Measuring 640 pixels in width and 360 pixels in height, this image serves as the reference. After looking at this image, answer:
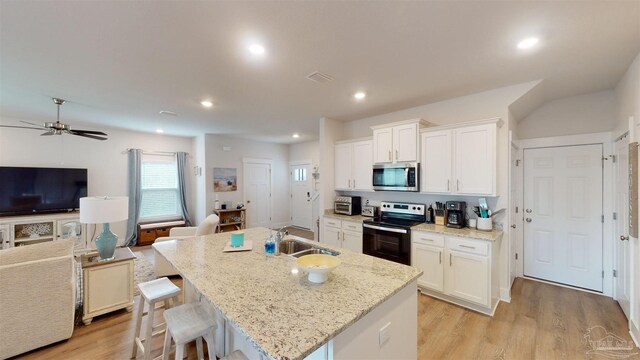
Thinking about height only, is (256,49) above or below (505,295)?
above

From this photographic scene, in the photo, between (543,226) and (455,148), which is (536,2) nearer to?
(455,148)

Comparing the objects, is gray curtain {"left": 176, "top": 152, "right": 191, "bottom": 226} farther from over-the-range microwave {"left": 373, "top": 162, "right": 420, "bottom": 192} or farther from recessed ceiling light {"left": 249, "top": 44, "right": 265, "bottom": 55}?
recessed ceiling light {"left": 249, "top": 44, "right": 265, "bottom": 55}

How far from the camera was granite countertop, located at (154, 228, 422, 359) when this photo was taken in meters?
1.04

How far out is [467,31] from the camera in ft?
6.20

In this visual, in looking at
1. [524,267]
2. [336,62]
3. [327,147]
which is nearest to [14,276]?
[336,62]

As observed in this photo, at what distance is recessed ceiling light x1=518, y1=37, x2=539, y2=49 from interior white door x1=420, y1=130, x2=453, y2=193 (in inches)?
47.5

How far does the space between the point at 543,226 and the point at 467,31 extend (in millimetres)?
3220

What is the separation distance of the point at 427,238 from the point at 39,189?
261 inches

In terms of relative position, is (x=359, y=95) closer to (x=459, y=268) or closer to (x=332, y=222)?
(x=332, y=222)

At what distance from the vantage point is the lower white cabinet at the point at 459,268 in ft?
8.95

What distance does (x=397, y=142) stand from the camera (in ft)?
11.8

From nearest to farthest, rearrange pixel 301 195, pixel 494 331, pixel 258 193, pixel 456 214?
pixel 494 331, pixel 456 214, pixel 258 193, pixel 301 195

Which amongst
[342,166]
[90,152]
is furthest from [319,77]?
[90,152]

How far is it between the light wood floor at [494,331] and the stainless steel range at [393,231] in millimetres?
647
